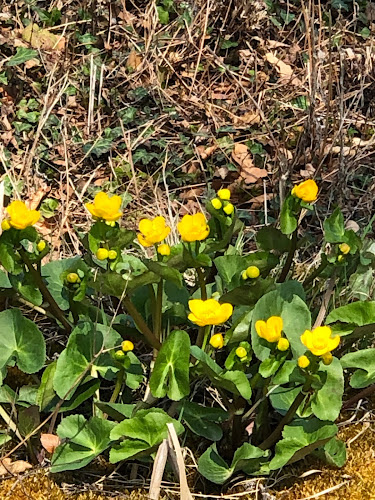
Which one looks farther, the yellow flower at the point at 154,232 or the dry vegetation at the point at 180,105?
the dry vegetation at the point at 180,105

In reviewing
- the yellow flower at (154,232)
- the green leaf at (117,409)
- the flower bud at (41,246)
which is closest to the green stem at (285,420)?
the green leaf at (117,409)

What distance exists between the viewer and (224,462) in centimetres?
154

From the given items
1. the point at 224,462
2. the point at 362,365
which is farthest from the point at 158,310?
the point at 362,365

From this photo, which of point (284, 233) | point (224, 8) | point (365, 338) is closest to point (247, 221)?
point (365, 338)

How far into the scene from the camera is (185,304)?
5.62ft

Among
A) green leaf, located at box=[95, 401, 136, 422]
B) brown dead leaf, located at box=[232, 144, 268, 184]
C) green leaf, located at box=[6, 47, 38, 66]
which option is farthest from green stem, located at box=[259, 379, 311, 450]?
green leaf, located at box=[6, 47, 38, 66]

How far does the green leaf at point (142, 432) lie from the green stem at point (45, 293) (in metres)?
0.35

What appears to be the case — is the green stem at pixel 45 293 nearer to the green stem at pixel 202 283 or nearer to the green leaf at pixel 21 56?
the green stem at pixel 202 283

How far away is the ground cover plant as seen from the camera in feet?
4.73

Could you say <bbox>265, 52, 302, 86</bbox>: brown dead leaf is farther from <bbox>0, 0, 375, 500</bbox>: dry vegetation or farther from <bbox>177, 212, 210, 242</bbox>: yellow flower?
<bbox>177, 212, 210, 242</bbox>: yellow flower

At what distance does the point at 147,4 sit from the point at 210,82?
482mm

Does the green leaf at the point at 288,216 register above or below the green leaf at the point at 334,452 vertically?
above

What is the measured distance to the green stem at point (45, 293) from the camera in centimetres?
152

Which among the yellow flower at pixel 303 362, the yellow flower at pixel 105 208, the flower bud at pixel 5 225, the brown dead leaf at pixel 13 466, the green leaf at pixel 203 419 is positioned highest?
the yellow flower at pixel 105 208
